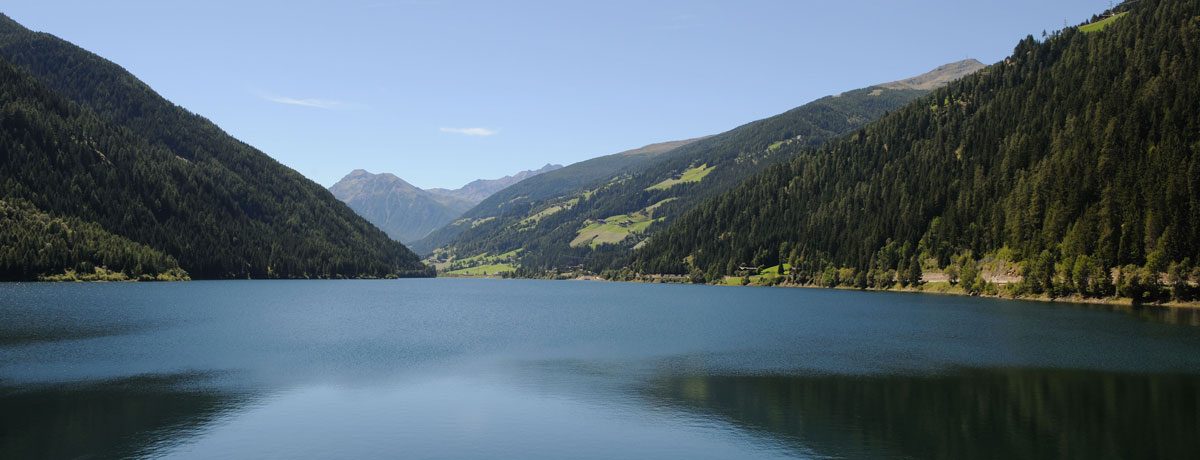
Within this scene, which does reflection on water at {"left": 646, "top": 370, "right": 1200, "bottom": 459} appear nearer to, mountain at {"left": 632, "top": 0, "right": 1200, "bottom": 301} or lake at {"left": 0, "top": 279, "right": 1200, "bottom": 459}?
lake at {"left": 0, "top": 279, "right": 1200, "bottom": 459}

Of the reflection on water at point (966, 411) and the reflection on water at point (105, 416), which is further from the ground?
the reflection on water at point (105, 416)

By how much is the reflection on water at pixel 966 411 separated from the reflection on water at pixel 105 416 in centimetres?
2480

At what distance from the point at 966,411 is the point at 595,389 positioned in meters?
21.1

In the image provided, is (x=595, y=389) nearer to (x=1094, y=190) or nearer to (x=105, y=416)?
(x=105, y=416)

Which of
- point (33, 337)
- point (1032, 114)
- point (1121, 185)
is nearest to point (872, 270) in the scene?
point (1032, 114)

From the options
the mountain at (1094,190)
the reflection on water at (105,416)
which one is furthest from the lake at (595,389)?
the mountain at (1094,190)

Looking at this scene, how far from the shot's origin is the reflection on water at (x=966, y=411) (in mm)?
34344

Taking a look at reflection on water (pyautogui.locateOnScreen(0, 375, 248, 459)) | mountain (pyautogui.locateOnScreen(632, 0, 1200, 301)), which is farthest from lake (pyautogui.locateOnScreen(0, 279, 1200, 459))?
mountain (pyautogui.locateOnScreen(632, 0, 1200, 301))

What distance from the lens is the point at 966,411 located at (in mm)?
42000

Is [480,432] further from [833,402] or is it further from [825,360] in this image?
[825,360]

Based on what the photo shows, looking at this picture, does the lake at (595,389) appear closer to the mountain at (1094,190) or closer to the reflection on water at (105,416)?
the reflection on water at (105,416)

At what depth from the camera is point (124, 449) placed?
32.9 metres

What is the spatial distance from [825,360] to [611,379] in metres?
19.4

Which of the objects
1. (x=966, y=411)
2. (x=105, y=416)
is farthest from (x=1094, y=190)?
(x=105, y=416)
